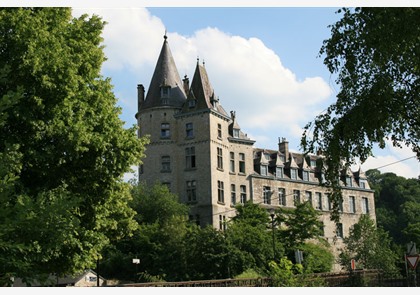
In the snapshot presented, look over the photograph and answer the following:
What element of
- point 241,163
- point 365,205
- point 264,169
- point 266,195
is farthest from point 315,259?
point 365,205

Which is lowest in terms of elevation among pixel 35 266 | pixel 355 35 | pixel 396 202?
pixel 35 266

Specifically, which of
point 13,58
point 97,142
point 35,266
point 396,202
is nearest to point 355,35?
point 97,142

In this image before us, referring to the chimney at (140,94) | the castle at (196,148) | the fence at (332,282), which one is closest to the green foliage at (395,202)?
the castle at (196,148)

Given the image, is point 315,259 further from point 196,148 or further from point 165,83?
point 165,83

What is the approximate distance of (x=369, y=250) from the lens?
49.2m

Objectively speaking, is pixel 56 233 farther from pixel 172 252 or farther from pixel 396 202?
pixel 396 202

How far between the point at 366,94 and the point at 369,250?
35924mm

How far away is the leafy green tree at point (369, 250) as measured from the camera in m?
46.1

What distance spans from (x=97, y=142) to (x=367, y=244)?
1380 inches

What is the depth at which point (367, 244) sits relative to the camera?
163 feet

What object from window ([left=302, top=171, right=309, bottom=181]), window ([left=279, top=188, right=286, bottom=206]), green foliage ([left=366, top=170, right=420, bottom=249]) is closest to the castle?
window ([left=279, top=188, right=286, bottom=206])

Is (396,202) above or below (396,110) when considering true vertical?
above

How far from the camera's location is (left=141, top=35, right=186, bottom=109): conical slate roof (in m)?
54.7

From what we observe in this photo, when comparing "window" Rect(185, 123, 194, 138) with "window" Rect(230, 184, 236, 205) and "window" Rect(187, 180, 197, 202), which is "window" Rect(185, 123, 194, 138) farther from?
"window" Rect(230, 184, 236, 205)
